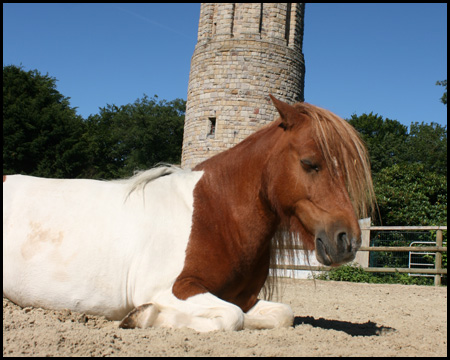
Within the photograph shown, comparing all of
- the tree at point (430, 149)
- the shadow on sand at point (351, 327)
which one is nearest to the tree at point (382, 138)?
the tree at point (430, 149)

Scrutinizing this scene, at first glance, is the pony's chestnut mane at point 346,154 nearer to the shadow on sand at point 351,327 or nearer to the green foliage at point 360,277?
the shadow on sand at point 351,327

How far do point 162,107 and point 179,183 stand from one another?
42.7m

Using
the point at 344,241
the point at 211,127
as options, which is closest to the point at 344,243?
the point at 344,241

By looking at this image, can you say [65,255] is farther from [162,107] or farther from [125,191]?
[162,107]

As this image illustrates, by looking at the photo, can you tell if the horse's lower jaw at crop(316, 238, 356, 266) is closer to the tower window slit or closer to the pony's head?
the pony's head

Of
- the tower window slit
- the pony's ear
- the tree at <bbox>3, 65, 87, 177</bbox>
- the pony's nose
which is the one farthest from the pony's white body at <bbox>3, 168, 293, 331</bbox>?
the tree at <bbox>3, 65, 87, 177</bbox>

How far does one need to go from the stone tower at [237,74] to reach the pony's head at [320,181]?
17.5 meters

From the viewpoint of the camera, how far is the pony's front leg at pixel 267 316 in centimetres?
294

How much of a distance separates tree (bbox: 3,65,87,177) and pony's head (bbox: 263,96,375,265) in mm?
24612

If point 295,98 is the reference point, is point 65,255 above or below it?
below

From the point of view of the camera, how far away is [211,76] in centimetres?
2147

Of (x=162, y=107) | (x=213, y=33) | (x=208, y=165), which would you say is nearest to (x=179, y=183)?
(x=208, y=165)

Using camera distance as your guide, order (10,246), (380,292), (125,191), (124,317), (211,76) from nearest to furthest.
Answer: (124,317) → (10,246) → (125,191) → (380,292) → (211,76)

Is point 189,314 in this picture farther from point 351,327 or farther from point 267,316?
point 351,327
